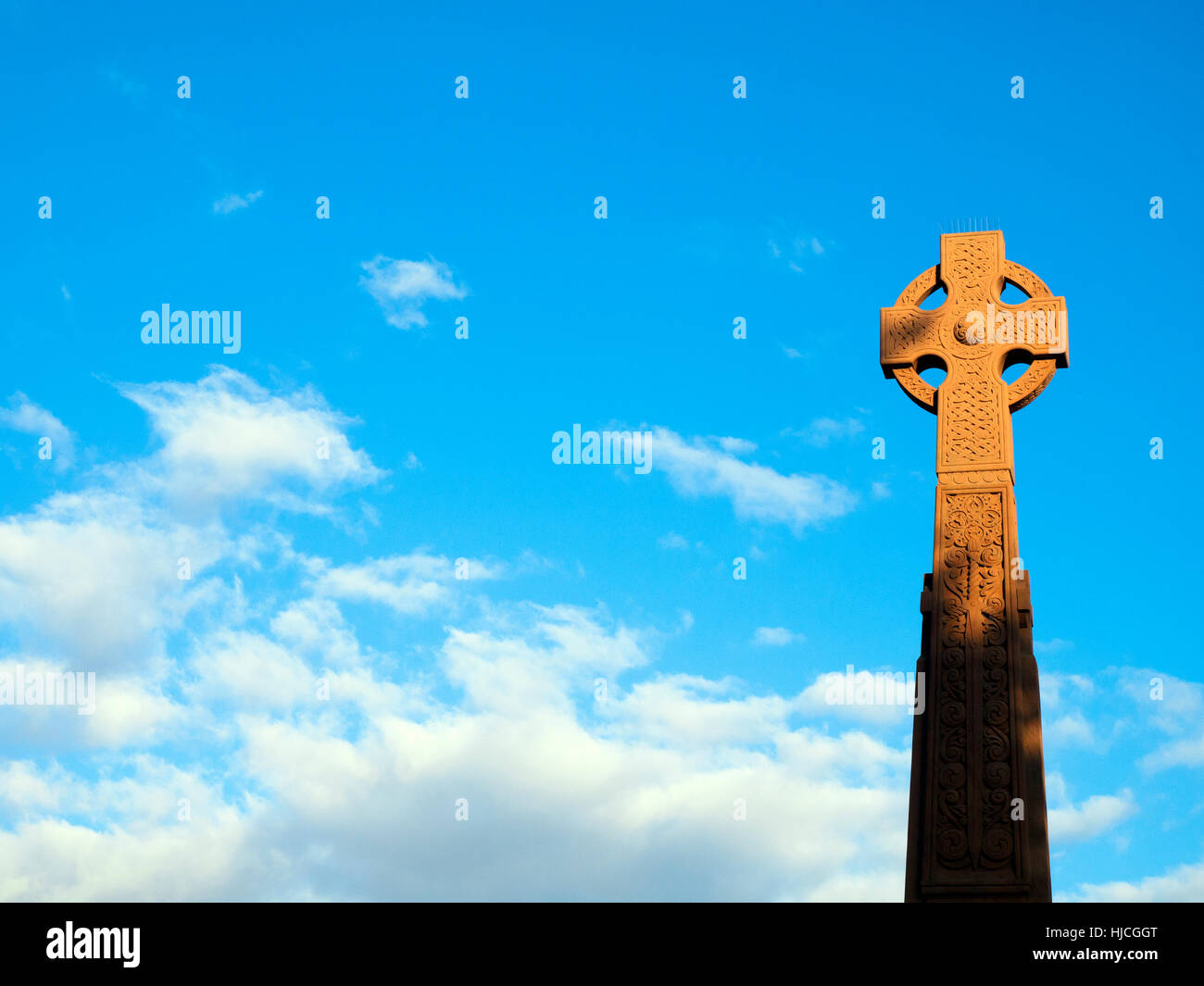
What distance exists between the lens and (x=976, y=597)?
10.6 meters

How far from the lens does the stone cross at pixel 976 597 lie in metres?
9.56

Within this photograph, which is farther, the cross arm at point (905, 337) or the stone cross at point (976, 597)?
the cross arm at point (905, 337)

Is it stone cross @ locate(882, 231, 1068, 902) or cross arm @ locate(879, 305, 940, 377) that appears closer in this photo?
stone cross @ locate(882, 231, 1068, 902)

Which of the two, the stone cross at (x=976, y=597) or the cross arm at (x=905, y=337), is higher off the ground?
the cross arm at (x=905, y=337)

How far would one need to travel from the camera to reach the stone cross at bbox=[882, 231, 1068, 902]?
31.4 ft

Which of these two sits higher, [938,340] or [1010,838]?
[938,340]

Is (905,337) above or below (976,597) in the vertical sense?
above

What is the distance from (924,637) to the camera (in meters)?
10.6

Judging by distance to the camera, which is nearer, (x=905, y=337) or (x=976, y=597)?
(x=976, y=597)
